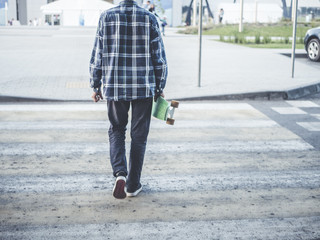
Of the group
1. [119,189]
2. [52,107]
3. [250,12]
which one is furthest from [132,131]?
[250,12]

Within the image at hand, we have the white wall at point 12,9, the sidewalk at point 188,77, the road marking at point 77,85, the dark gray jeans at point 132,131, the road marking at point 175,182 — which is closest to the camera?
the dark gray jeans at point 132,131

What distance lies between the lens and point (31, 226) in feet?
12.1

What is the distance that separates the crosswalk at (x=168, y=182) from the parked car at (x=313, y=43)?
28.6ft

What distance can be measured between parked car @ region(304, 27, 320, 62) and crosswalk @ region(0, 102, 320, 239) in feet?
28.6

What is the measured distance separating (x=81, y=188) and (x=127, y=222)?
918 mm

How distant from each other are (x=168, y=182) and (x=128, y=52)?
4.59 feet

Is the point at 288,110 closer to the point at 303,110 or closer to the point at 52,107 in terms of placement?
the point at 303,110

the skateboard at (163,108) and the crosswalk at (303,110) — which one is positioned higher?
the skateboard at (163,108)

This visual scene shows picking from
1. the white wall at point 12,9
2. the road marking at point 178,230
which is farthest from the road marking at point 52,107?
the white wall at point 12,9

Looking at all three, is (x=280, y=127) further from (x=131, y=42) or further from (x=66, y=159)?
(x=131, y=42)

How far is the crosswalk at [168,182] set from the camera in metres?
3.70

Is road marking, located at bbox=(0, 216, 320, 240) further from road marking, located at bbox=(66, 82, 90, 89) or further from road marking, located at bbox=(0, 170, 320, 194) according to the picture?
road marking, located at bbox=(66, 82, 90, 89)

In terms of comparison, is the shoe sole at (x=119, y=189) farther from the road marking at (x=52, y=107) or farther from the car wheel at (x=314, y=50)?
the car wheel at (x=314, y=50)

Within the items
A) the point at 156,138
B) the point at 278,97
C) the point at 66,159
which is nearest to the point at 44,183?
the point at 66,159
